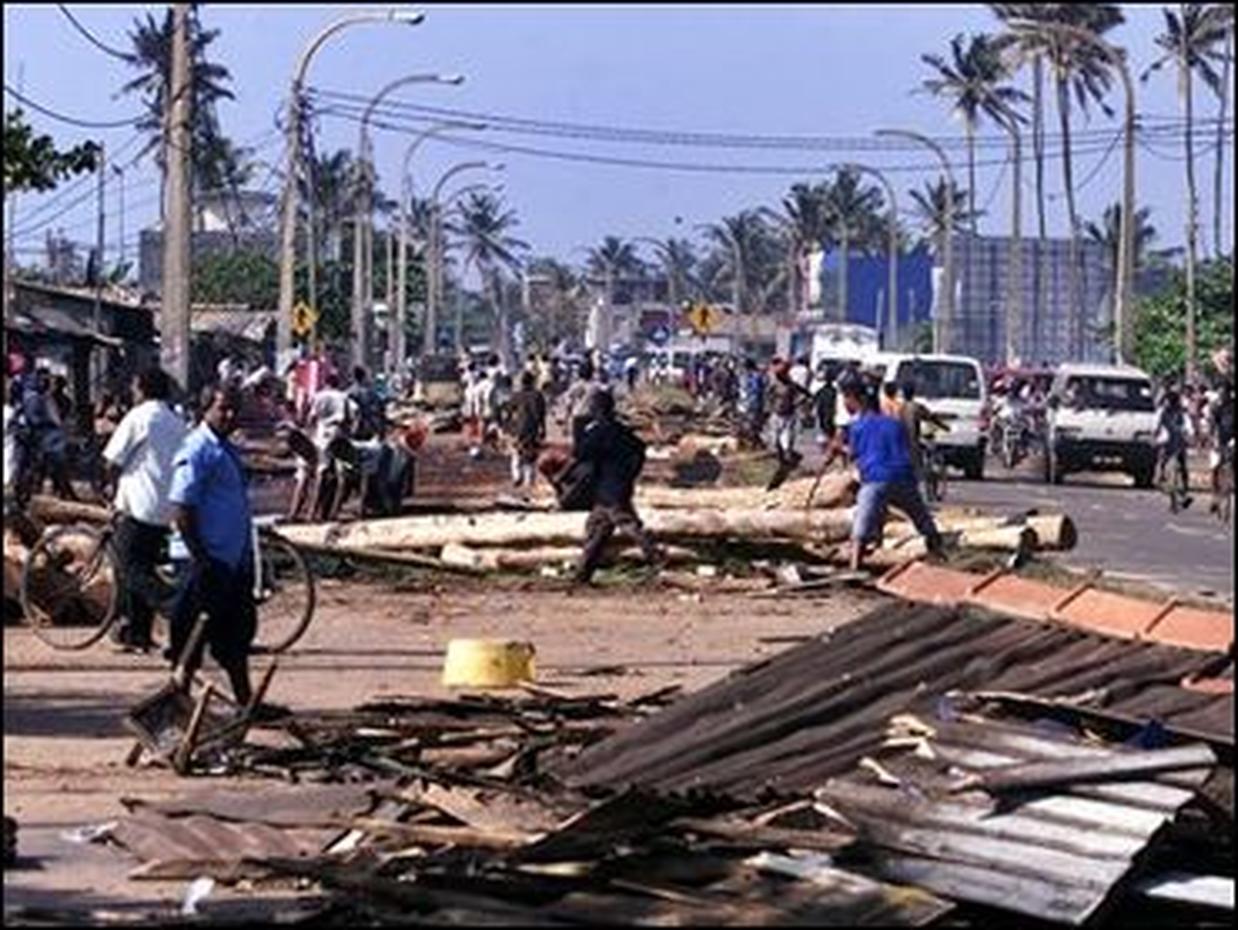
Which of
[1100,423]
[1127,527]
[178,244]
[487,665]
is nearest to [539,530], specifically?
[178,244]

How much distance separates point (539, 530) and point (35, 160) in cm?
989

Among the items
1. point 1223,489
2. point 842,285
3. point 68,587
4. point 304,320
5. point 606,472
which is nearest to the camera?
point 68,587

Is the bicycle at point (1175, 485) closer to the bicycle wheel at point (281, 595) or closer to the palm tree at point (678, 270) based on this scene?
the bicycle wheel at point (281, 595)

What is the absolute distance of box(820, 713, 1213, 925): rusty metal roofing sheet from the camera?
10109 millimetres

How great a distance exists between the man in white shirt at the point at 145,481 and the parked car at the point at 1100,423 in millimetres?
33103

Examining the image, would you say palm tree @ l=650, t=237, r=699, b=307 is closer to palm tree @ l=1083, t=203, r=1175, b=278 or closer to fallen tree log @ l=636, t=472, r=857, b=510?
palm tree @ l=1083, t=203, r=1175, b=278

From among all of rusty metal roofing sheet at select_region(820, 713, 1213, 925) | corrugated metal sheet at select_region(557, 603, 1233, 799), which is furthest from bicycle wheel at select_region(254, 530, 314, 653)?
rusty metal roofing sheet at select_region(820, 713, 1213, 925)

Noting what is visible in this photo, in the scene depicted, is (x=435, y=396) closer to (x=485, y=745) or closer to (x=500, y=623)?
(x=500, y=623)

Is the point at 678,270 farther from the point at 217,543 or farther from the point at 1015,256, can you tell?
the point at 217,543

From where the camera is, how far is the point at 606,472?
85.4 ft

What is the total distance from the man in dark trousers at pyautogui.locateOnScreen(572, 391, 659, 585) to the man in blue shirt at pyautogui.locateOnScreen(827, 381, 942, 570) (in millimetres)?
1796

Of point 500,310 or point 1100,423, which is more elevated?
point 500,310

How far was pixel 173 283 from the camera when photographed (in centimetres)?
3180

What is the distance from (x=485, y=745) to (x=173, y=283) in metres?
17.5
